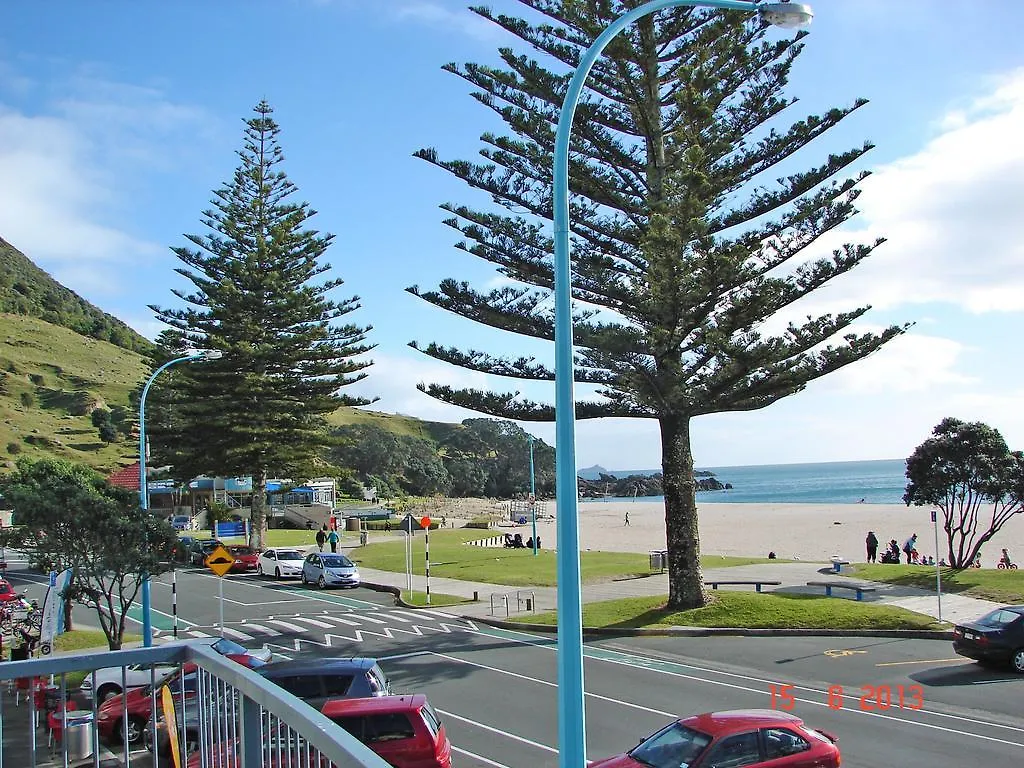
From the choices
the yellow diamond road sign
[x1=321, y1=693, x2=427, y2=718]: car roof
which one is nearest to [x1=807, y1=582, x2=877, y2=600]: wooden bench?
the yellow diamond road sign

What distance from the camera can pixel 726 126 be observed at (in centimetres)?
2416

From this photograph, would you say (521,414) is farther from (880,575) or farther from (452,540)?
(452,540)

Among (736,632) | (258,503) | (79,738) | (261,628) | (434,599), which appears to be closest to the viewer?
(79,738)

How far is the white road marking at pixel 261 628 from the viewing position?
23859mm

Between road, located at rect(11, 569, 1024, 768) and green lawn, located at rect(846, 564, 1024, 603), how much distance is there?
6.61 m

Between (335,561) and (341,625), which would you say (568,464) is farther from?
(335,561)

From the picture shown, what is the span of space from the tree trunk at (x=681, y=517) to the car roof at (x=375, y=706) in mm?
14236

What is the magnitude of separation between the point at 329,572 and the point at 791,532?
4351 centimetres

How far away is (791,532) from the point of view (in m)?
67.0

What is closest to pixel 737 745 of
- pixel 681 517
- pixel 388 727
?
pixel 388 727

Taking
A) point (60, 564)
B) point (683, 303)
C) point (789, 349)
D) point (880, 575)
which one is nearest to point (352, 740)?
point (60, 564)

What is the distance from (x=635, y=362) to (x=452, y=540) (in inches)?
1400

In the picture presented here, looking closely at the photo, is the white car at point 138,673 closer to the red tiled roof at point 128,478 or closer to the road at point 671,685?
the road at point 671,685

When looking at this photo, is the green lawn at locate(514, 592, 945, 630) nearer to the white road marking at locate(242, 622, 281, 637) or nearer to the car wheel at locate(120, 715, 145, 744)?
the white road marking at locate(242, 622, 281, 637)
